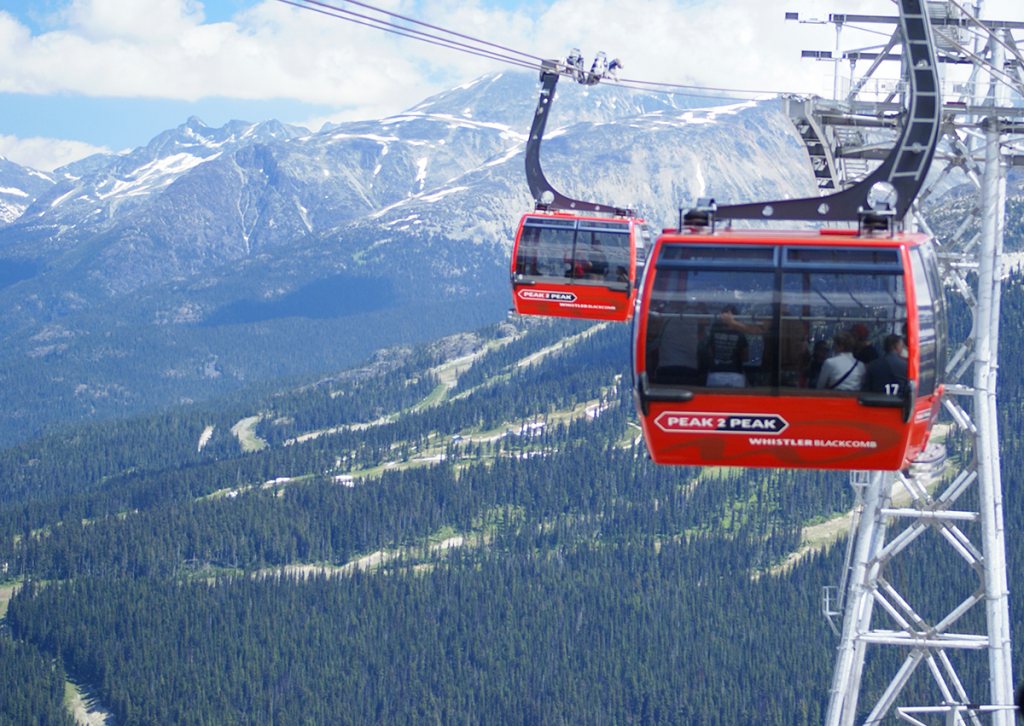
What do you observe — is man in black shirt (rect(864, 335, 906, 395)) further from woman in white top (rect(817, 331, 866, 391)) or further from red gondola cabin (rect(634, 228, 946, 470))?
woman in white top (rect(817, 331, 866, 391))

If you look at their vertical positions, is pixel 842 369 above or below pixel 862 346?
below

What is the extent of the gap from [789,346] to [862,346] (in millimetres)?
1019

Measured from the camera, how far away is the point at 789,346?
17.9m

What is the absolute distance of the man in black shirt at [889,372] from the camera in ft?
57.4

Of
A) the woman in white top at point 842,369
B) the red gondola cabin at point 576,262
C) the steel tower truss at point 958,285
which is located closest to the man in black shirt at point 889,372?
the woman in white top at point 842,369

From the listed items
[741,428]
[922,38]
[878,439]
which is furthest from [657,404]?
[922,38]

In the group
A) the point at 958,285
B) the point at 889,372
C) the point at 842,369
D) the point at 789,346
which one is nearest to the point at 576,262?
the point at 958,285

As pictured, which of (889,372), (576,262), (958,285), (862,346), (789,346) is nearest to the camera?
(889,372)

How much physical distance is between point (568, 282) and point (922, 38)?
19758 millimetres

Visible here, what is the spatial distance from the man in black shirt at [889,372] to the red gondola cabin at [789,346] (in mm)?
20

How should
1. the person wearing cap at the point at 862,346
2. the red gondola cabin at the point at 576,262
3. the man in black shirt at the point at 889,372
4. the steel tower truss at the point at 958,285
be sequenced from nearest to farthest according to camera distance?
the man in black shirt at the point at 889,372
the person wearing cap at the point at 862,346
the steel tower truss at the point at 958,285
the red gondola cabin at the point at 576,262

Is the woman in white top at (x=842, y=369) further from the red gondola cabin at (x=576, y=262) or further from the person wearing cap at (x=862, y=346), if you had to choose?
the red gondola cabin at (x=576, y=262)

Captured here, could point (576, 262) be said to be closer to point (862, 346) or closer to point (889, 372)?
point (862, 346)

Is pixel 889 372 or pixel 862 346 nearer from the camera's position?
pixel 889 372
